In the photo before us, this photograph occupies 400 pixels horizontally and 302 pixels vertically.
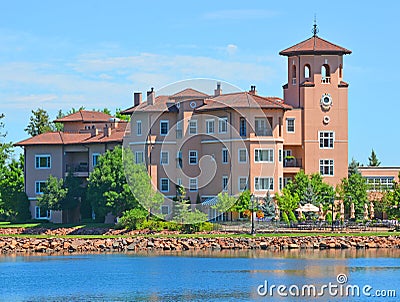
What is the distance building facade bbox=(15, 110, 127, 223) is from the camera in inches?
3310

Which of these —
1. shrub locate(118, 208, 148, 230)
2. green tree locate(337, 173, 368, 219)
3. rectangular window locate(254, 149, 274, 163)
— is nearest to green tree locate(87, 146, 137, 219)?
shrub locate(118, 208, 148, 230)

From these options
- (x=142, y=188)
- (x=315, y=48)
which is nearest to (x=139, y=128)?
(x=142, y=188)

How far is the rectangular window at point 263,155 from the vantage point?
77250 millimetres

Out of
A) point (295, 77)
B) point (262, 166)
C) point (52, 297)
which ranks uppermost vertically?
point (295, 77)

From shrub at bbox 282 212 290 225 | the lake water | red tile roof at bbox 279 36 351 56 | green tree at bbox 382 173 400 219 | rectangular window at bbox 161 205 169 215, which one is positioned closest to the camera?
the lake water

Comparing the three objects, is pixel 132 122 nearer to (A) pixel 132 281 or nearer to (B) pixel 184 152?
(B) pixel 184 152

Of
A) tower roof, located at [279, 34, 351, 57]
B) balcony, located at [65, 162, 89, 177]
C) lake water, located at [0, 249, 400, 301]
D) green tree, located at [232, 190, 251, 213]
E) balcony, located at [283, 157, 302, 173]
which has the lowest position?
lake water, located at [0, 249, 400, 301]

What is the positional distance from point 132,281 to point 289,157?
3014 centimetres

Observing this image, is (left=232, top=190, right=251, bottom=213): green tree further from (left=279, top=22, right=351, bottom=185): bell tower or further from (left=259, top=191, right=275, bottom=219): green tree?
(left=279, top=22, right=351, bottom=185): bell tower

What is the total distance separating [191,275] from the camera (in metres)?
54.2

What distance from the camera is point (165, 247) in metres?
68.4

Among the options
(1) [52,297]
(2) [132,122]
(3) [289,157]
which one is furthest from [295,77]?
(1) [52,297]

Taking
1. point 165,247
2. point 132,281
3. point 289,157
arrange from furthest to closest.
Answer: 1. point 289,157
2. point 165,247
3. point 132,281

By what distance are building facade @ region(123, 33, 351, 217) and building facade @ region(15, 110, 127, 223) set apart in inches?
162
